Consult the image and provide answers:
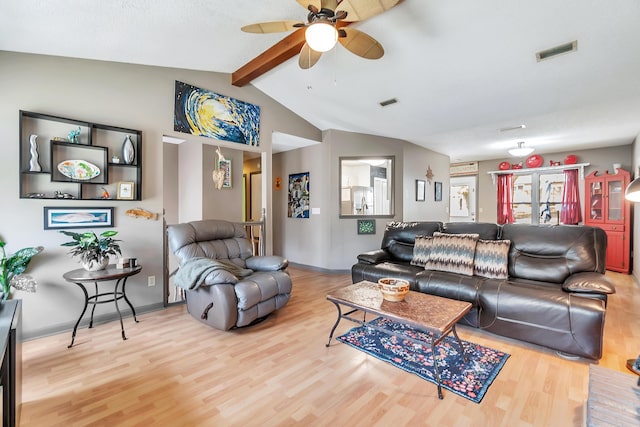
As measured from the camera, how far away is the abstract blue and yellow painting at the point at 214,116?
342 cm

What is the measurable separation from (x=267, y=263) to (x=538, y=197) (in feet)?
21.8

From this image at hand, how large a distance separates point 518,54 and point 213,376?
147 inches

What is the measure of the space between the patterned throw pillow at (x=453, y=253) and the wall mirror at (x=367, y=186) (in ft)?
6.77

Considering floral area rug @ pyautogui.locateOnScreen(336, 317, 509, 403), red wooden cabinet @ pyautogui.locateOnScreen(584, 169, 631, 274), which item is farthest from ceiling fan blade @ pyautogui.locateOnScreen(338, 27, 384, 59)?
red wooden cabinet @ pyautogui.locateOnScreen(584, 169, 631, 274)

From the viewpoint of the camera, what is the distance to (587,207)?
5652 mm

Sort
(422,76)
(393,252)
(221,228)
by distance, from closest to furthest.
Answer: (422,76), (221,228), (393,252)

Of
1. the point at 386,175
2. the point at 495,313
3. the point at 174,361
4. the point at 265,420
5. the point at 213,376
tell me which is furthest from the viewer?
the point at 386,175

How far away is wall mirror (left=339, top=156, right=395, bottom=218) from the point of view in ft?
17.1

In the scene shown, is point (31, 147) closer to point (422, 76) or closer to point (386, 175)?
point (422, 76)

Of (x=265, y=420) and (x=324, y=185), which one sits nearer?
(x=265, y=420)

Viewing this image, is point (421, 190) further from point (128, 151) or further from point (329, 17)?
point (128, 151)

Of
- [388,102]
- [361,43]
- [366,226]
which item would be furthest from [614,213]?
[361,43]

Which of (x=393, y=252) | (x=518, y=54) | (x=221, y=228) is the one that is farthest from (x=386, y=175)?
(x=221, y=228)

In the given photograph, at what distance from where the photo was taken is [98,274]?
2.47m
